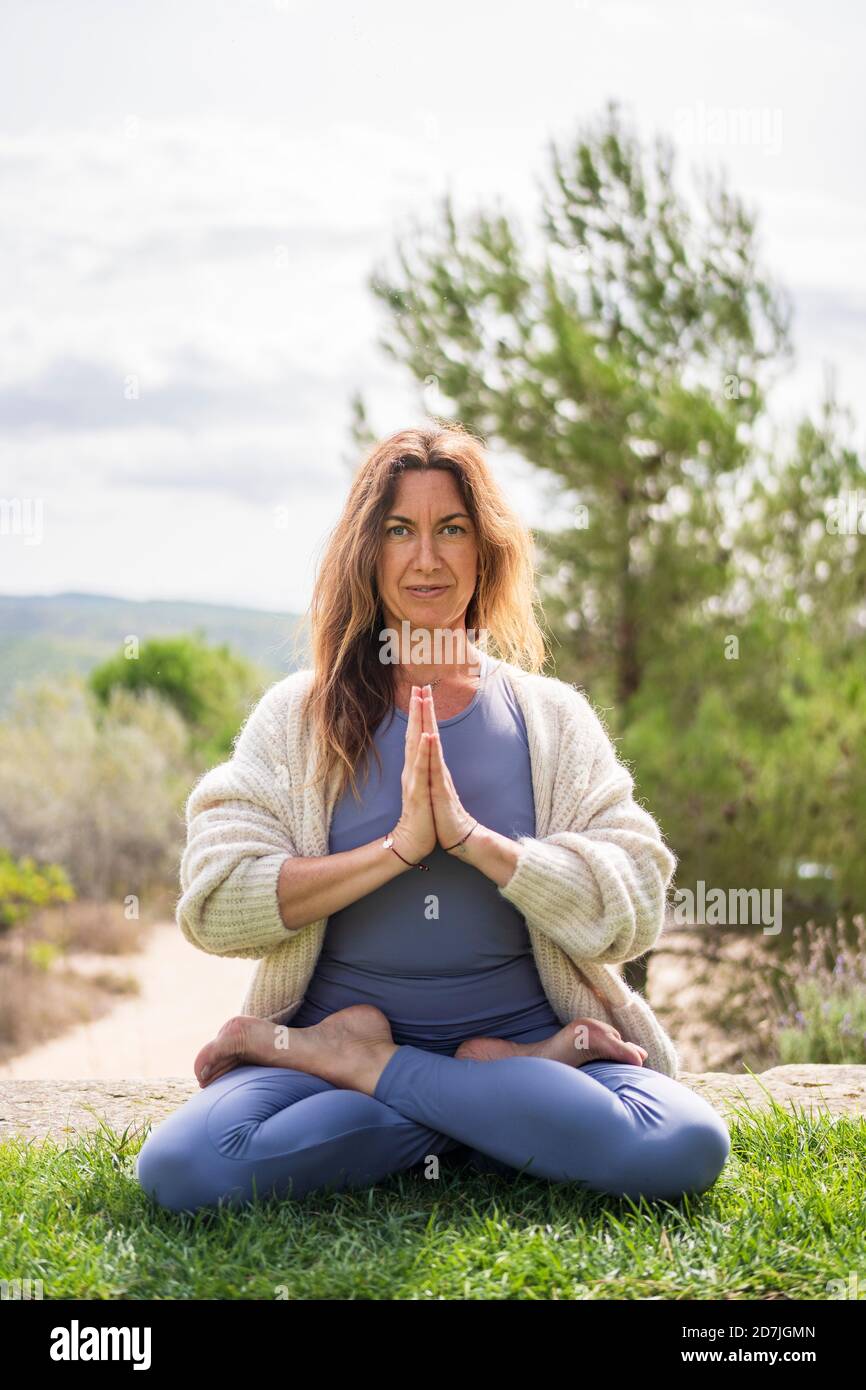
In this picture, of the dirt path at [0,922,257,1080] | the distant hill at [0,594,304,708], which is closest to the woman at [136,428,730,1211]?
the dirt path at [0,922,257,1080]

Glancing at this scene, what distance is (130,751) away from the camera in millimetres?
10523

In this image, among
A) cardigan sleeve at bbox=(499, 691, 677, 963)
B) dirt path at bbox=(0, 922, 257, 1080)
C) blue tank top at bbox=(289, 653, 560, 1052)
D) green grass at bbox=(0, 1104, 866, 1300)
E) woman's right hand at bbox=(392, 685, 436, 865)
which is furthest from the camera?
dirt path at bbox=(0, 922, 257, 1080)

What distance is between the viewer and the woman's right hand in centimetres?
260

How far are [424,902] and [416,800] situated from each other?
0.30m

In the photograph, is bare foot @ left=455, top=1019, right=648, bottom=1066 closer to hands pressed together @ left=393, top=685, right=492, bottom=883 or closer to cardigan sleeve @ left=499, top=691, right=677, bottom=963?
cardigan sleeve @ left=499, top=691, right=677, bottom=963

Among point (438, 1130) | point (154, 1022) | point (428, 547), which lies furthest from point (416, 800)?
point (154, 1022)

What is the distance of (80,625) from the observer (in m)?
11.1

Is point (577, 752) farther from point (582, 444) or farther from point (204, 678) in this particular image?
point (204, 678)

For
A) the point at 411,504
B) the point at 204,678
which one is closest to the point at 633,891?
the point at 411,504

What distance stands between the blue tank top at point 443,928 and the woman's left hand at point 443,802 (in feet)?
0.59

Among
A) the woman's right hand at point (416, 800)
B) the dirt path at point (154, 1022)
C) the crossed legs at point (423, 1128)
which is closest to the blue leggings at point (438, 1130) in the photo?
the crossed legs at point (423, 1128)

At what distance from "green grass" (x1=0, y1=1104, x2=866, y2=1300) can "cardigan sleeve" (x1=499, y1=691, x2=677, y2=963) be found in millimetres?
476

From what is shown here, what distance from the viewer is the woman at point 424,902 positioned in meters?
2.64
